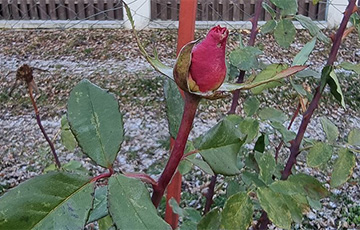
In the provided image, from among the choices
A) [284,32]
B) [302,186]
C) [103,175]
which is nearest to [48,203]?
[103,175]

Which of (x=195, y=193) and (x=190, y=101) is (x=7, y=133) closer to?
(x=195, y=193)

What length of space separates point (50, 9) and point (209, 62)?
4.54 meters

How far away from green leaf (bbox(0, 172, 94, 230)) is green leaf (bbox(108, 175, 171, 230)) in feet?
0.07

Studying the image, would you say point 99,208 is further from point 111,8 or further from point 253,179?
point 111,8

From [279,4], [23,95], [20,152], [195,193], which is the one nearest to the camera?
[279,4]

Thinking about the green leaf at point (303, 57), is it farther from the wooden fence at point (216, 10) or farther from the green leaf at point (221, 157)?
the wooden fence at point (216, 10)

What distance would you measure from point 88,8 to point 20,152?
8.08 ft

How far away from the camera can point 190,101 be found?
0.39 metres

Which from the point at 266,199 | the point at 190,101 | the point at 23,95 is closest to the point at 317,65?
the point at 23,95

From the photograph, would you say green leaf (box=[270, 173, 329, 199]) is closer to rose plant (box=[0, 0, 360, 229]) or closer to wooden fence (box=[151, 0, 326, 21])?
rose plant (box=[0, 0, 360, 229])

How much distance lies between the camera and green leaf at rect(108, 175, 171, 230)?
1.21ft

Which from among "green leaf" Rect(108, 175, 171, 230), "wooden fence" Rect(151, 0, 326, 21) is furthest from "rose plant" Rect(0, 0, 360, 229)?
"wooden fence" Rect(151, 0, 326, 21)

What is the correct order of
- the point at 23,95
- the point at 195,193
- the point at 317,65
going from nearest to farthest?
the point at 195,193 → the point at 23,95 → the point at 317,65

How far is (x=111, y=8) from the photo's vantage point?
4.41 metres
